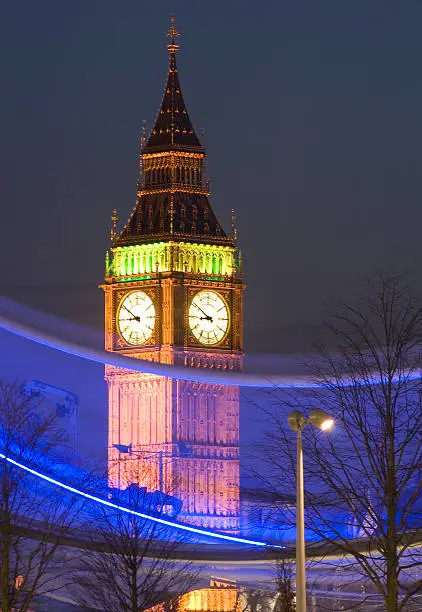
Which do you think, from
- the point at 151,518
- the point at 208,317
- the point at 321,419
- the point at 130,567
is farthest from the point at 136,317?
the point at 321,419

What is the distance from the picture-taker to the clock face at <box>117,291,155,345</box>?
534 ft

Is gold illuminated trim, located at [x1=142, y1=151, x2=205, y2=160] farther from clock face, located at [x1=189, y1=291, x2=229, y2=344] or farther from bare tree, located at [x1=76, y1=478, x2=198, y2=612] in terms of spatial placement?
bare tree, located at [x1=76, y1=478, x2=198, y2=612]

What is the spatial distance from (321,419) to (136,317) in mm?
107430

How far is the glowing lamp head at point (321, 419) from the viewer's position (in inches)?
2191

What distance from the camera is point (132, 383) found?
168m

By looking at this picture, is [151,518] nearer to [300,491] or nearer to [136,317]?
[300,491]

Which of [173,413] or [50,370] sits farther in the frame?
[173,413]

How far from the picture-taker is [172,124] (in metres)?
167

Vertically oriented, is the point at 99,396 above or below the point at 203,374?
above

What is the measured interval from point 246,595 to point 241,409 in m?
53.4

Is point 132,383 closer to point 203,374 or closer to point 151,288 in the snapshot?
point 151,288

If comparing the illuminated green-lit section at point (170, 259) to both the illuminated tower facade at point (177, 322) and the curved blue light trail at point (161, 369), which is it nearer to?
the illuminated tower facade at point (177, 322)

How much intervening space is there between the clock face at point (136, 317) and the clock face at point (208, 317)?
8.66 ft

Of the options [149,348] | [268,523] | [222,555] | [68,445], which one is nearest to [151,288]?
[149,348]
